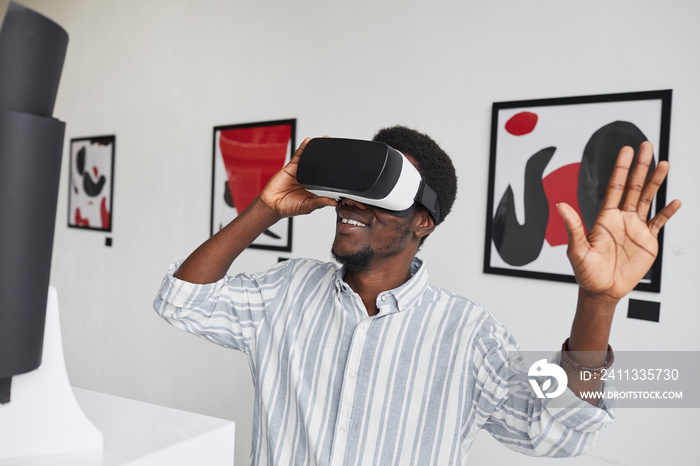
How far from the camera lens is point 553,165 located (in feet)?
6.48

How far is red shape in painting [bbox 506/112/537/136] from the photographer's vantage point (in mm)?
2006

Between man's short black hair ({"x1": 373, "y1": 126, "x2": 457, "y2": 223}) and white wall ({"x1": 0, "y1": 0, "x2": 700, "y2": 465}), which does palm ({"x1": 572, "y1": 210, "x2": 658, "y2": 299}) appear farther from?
white wall ({"x1": 0, "y1": 0, "x2": 700, "y2": 465})

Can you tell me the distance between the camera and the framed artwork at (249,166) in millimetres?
2643

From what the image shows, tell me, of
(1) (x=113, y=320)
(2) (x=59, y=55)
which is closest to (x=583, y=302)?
(2) (x=59, y=55)

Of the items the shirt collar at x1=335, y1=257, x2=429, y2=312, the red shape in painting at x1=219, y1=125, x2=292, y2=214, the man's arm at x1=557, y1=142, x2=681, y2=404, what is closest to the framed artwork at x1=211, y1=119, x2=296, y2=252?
the red shape in painting at x1=219, y1=125, x2=292, y2=214

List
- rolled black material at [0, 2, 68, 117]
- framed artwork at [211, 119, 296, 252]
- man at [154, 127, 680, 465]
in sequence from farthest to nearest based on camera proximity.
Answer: framed artwork at [211, 119, 296, 252] → man at [154, 127, 680, 465] → rolled black material at [0, 2, 68, 117]

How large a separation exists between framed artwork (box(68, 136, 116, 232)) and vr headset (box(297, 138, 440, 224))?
8.90 feet

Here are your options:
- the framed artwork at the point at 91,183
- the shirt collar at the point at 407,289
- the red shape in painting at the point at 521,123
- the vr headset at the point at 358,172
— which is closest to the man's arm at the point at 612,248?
the vr headset at the point at 358,172

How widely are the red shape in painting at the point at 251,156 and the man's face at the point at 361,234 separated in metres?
1.44

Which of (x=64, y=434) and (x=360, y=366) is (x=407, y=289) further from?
(x=64, y=434)

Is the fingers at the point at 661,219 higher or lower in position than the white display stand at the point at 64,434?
higher

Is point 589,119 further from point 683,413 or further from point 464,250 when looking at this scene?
point 683,413

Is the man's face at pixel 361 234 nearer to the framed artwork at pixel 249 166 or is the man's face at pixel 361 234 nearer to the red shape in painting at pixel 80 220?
the framed artwork at pixel 249 166

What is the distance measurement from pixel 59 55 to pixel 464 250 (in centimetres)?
181
